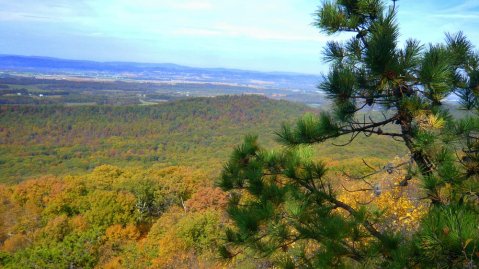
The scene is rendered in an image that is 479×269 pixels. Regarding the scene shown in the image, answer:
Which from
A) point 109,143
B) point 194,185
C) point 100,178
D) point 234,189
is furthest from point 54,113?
point 234,189

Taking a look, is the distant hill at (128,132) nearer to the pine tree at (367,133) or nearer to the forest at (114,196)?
the forest at (114,196)

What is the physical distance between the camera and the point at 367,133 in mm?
2602

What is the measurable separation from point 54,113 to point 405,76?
3301 inches

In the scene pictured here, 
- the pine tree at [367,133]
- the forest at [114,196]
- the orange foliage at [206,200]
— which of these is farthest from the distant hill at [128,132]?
the pine tree at [367,133]

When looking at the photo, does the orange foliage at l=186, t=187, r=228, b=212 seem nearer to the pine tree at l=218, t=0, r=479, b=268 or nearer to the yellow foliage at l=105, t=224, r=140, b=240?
the yellow foliage at l=105, t=224, r=140, b=240

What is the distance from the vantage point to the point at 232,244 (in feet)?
8.70

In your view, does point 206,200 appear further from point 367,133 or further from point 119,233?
point 367,133

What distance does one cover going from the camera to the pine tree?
203cm

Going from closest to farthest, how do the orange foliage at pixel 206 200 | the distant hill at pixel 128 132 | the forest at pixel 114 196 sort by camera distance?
the forest at pixel 114 196 < the orange foliage at pixel 206 200 < the distant hill at pixel 128 132

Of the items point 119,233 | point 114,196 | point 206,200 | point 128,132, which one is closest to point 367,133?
point 119,233

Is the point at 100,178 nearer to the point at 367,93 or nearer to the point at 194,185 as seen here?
the point at 194,185

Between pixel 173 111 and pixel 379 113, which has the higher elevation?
pixel 379 113

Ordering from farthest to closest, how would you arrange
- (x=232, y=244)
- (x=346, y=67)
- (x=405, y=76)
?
1. (x=232, y=244)
2. (x=346, y=67)
3. (x=405, y=76)

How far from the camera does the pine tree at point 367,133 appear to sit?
203cm
